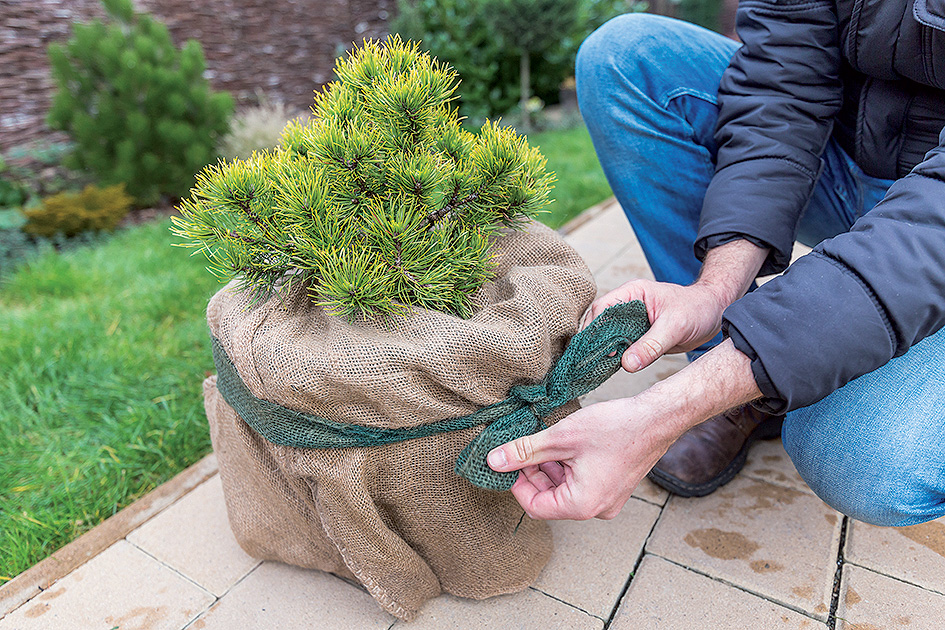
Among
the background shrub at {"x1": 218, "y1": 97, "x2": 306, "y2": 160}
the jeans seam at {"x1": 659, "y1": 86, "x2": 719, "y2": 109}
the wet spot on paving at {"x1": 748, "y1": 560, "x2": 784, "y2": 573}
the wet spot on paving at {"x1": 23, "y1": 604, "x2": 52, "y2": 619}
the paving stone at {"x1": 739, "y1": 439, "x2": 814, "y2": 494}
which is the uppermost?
the jeans seam at {"x1": 659, "y1": 86, "x2": 719, "y2": 109}

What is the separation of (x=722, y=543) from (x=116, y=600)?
1320mm

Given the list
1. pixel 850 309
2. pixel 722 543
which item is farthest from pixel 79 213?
pixel 850 309

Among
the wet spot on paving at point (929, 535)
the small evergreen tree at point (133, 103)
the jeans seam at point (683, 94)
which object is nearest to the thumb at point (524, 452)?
the wet spot on paving at point (929, 535)

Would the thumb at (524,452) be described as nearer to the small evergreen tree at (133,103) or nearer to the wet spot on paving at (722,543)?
the wet spot on paving at (722,543)

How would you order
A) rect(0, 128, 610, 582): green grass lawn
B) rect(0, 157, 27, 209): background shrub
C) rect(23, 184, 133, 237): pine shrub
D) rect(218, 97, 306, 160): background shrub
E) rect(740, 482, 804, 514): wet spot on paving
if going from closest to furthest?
rect(740, 482, 804, 514): wet spot on paving < rect(0, 128, 610, 582): green grass lawn < rect(23, 184, 133, 237): pine shrub < rect(0, 157, 27, 209): background shrub < rect(218, 97, 306, 160): background shrub

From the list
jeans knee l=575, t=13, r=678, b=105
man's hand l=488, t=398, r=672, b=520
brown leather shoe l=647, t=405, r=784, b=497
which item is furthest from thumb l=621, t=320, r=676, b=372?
jeans knee l=575, t=13, r=678, b=105

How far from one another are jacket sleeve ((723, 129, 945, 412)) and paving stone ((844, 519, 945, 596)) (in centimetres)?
60

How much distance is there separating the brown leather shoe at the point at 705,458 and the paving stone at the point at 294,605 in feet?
2.44

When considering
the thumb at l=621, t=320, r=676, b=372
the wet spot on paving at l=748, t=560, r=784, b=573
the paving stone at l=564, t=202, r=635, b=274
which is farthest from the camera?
the paving stone at l=564, t=202, r=635, b=274

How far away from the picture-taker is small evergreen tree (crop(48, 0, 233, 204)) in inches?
147

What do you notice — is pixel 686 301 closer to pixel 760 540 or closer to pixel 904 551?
pixel 760 540

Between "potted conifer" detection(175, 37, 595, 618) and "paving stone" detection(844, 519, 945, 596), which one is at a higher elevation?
"potted conifer" detection(175, 37, 595, 618)

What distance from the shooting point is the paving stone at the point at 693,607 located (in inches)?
47.6

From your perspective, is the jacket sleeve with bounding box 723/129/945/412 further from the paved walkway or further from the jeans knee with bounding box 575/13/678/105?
the jeans knee with bounding box 575/13/678/105
